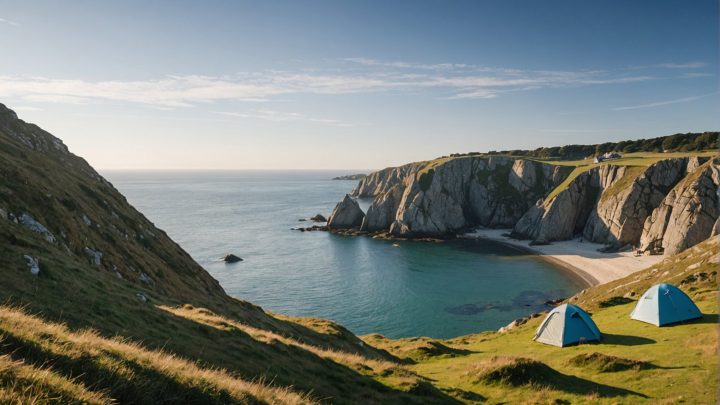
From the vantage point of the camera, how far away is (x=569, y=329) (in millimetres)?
30047

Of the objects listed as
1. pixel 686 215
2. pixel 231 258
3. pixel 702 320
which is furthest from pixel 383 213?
pixel 702 320

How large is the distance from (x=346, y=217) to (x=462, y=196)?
47.8m

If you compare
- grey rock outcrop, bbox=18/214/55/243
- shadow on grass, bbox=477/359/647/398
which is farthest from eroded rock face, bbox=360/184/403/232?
shadow on grass, bbox=477/359/647/398

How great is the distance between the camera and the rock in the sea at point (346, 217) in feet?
486

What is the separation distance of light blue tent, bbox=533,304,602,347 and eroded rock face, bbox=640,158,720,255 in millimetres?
78169

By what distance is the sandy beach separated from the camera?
278 feet

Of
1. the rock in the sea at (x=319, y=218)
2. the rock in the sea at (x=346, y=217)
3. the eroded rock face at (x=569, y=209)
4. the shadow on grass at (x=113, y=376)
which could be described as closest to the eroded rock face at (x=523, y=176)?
the eroded rock face at (x=569, y=209)

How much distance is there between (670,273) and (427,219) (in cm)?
8919

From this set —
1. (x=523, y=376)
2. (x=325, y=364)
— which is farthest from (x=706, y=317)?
(x=325, y=364)

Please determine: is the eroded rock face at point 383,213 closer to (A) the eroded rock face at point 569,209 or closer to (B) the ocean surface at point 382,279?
(B) the ocean surface at point 382,279

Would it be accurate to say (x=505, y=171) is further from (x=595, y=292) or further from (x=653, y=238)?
(x=595, y=292)

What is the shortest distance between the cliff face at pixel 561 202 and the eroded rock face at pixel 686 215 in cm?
17

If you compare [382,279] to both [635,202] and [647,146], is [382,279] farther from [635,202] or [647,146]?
[647,146]

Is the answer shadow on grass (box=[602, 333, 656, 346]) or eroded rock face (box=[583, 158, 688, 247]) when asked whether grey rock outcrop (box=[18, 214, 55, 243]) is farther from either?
eroded rock face (box=[583, 158, 688, 247])
